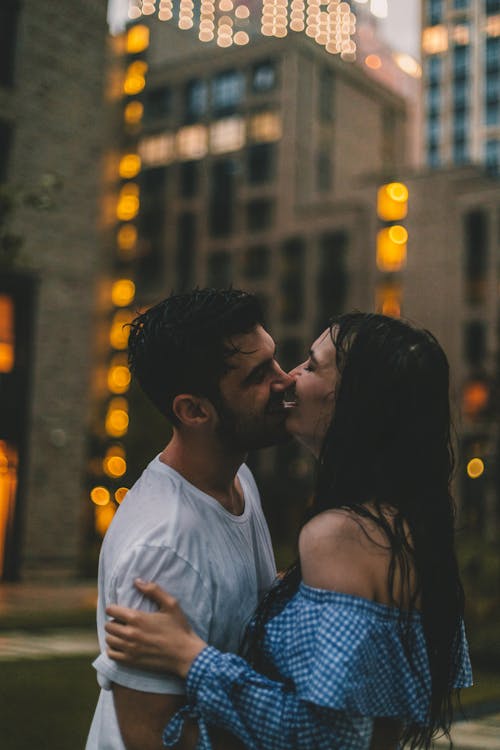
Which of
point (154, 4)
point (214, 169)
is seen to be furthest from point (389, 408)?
point (154, 4)

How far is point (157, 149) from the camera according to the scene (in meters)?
83.9

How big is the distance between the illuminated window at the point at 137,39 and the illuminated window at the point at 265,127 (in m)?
17.5

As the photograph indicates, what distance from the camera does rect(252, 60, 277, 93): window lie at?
76438 millimetres

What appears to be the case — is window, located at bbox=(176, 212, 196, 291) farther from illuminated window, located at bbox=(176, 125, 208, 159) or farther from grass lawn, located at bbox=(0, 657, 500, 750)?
grass lawn, located at bbox=(0, 657, 500, 750)

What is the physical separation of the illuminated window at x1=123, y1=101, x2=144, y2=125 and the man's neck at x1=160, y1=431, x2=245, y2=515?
87213 mm

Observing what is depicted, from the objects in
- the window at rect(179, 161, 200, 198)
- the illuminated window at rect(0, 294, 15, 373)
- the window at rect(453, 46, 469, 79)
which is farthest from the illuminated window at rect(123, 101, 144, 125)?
the illuminated window at rect(0, 294, 15, 373)

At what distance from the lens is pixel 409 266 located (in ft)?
217

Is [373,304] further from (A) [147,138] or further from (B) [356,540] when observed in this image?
(B) [356,540]

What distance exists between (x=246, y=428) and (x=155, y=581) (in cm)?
53

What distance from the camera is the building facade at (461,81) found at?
106 meters

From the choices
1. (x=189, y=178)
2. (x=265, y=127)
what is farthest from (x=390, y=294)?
(x=189, y=178)

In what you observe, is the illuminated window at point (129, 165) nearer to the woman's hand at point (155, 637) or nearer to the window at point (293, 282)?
the window at point (293, 282)

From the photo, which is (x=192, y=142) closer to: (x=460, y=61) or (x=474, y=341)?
(x=474, y=341)

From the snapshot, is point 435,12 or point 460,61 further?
point 435,12
